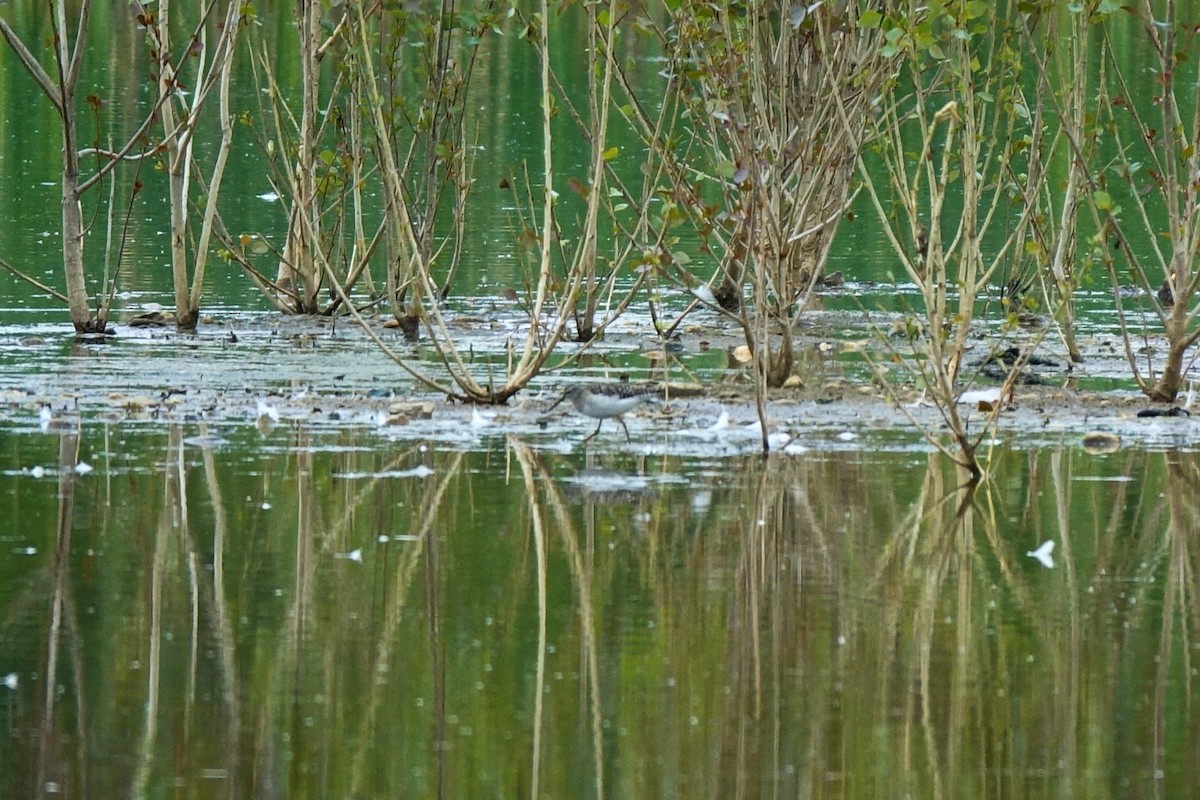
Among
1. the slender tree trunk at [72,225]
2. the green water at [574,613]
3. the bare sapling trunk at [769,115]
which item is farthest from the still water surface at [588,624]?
the slender tree trunk at [72,225]

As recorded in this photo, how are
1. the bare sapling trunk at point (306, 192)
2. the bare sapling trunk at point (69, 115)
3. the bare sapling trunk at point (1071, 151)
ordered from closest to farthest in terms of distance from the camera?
1. the bare sapling trunk at point (1071, 151)
2. the bare sapling trunk at point (69, 115)
3. the bare sapling trunk at point (306, 192)

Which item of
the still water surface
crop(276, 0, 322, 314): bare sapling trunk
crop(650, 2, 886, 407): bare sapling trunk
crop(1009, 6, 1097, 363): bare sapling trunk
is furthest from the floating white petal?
crop(276, 0, 322, 314): bare sapling trunk

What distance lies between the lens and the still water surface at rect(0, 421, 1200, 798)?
4.79 metres

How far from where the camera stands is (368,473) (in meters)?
8.37

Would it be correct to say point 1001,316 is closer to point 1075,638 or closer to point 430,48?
point 430,48

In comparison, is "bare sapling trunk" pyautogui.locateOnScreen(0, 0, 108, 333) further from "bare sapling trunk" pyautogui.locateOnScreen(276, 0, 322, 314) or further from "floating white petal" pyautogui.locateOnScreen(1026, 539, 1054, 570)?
"floating white petal" pyautogui.locateOnScreen(1026, 539, 1054, 570)

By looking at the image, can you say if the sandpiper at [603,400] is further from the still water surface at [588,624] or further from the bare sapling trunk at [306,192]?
the bare sapling trunk at [306,192]

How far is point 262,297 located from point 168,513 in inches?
312

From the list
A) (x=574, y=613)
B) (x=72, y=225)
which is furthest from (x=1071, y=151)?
(x=574, y=613)

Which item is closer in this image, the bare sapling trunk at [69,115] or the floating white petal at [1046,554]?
the floating white petal at [1046,554]

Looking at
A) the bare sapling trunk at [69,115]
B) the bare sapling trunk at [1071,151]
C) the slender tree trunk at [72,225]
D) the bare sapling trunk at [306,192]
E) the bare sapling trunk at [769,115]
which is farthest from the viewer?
the bare sapling trunk at [306,192]

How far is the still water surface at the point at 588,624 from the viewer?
4.79 meters

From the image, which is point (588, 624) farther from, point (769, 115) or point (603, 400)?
point (769, 115)

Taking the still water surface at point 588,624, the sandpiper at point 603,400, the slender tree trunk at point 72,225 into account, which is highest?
the slender tree trunk at point 72,225
